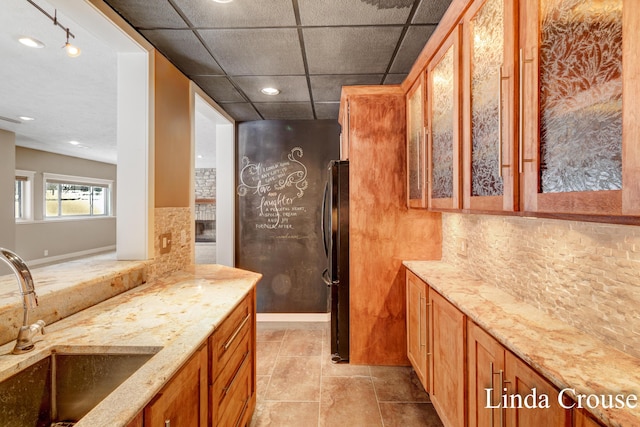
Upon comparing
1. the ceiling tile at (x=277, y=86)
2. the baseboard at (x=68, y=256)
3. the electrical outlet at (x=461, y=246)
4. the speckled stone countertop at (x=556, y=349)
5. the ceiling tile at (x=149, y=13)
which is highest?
the ceiling tile at (x=277, y=86)

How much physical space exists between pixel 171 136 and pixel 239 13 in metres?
1.01

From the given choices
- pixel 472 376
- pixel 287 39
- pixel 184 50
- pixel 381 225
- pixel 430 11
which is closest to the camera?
pixel 472 376

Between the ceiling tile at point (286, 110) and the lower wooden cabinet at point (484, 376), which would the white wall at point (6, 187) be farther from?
→ the lower wooden cabinet at point (484, 376)

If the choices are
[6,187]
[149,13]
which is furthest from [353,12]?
[6,187]

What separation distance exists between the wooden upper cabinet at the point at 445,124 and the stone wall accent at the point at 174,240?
1.84 m

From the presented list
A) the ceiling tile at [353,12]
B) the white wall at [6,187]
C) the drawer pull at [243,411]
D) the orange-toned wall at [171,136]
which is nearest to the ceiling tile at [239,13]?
the ceiling tile at [353,12]

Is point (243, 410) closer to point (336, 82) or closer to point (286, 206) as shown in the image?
point (286, 206)

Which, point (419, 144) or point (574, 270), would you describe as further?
point (419, 144)

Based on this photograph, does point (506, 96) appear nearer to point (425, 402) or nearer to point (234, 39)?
point (234, 39)

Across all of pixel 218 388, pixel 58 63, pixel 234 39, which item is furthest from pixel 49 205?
pixel 218 388

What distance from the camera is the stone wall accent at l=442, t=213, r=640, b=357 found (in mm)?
1092

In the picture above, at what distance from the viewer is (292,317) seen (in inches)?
152

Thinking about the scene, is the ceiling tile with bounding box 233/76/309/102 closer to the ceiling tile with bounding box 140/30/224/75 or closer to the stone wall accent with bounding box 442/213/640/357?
the ceiling tile with bounding box 140/30/224/75

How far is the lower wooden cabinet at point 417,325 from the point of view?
2.15 m
